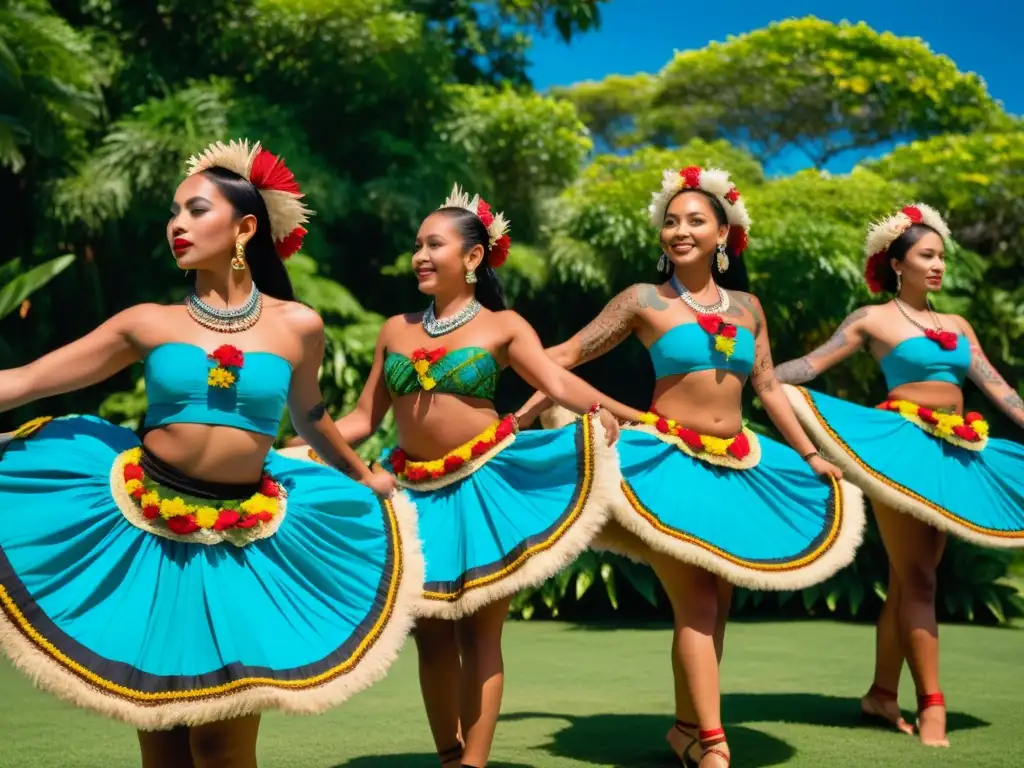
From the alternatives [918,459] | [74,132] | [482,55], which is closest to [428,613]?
[918,459]

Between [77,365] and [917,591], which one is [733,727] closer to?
[917,591]

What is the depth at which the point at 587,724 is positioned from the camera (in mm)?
4879

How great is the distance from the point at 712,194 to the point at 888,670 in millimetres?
2021

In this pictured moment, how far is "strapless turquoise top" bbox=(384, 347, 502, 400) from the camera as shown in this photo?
3764 millimetres

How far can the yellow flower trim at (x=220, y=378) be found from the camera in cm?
280

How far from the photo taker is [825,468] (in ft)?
14.1

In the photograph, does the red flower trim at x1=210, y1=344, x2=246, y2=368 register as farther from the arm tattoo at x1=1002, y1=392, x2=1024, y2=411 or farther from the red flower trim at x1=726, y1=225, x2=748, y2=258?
the arm tattoo at x1=1002, y1=392, x2=1024, y2=411

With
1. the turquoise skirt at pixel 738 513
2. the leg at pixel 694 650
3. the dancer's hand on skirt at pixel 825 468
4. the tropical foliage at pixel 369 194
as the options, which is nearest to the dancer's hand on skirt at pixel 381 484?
the turquoise skirt at pixel 738 513

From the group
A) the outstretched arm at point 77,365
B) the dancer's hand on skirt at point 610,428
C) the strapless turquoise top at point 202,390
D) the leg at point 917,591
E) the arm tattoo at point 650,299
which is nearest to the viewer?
the outstretched arm at point 77,365

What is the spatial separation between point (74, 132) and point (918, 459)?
7.38 m

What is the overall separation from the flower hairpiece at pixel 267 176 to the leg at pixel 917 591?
2738 mm

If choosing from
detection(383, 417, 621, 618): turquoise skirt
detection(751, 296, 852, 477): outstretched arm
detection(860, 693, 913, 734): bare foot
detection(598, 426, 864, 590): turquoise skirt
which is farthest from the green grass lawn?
detection(751, 296, 852, 477): outstretched arm

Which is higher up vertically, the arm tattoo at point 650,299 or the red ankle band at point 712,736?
the arm tattoo at point 650,299

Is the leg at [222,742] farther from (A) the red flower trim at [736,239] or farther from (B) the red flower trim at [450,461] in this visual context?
(A) the red flower trim at [736,239]
